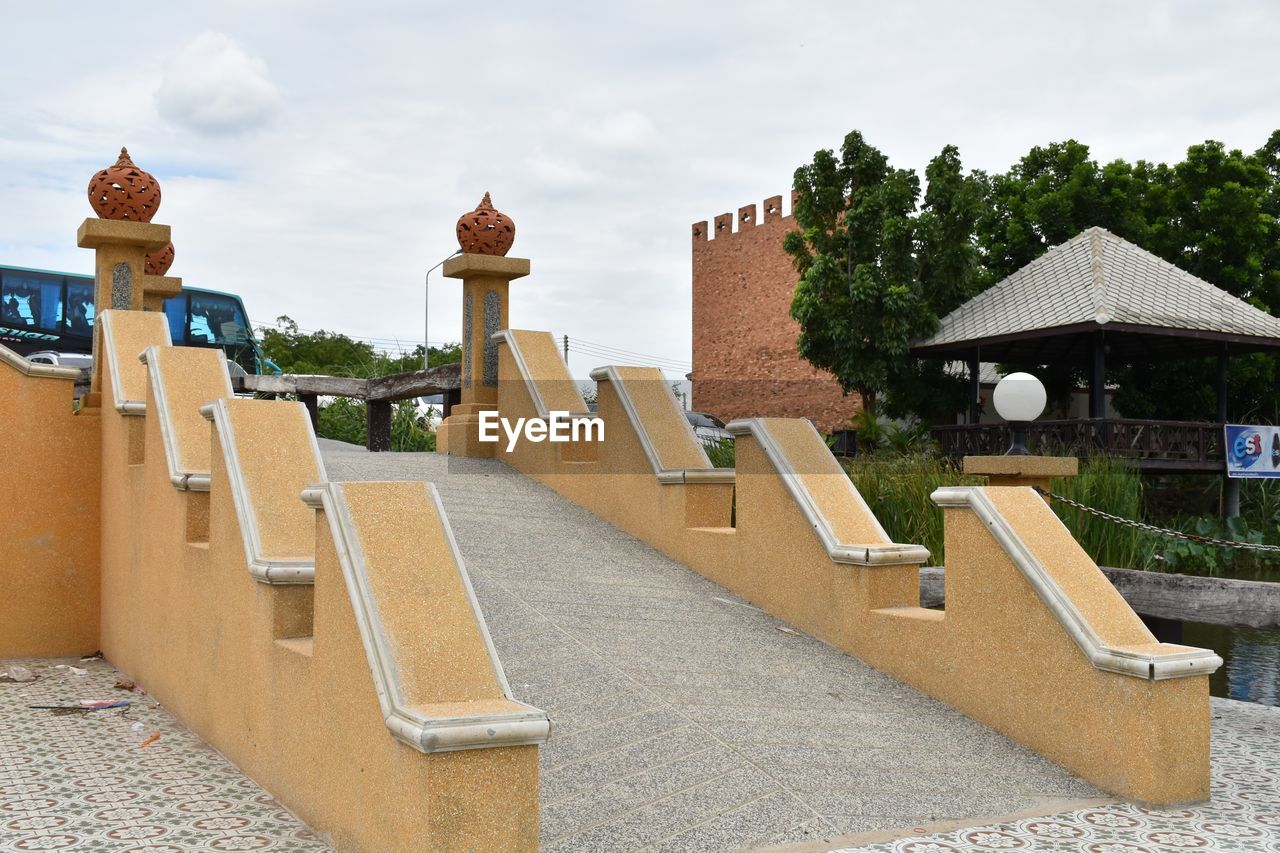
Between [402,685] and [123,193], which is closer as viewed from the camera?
[402,685]

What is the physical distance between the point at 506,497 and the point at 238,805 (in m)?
4.46

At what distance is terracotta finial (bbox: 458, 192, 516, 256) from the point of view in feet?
36.2

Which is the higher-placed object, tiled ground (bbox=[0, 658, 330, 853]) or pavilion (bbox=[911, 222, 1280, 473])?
pavilion (bbox=[911, 222, 1280, 473])

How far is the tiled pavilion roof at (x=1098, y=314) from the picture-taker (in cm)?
2116

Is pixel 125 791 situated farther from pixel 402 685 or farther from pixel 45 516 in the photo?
pixel 45 516

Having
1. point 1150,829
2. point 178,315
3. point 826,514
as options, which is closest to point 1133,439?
point 826,514

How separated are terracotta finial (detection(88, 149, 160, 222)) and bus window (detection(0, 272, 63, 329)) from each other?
13674 mm

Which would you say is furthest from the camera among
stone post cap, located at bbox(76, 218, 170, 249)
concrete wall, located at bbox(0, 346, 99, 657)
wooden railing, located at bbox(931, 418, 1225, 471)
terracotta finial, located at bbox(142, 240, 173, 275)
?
wooden railing, located at bbox(931, 418, 1225, 471)

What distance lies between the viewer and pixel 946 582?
6320 mm

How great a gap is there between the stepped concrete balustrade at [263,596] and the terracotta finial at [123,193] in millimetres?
192

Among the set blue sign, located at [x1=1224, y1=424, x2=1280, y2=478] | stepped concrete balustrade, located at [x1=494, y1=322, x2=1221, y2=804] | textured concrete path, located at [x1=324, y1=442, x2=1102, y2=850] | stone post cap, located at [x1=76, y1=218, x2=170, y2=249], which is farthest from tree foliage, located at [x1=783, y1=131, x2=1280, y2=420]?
textured concrete path, located at [x1=324, y1=442, x2=1102, y2=850]

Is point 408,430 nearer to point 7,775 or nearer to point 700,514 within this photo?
point 700,514

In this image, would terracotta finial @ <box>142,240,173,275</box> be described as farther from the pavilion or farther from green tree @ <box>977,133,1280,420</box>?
green tree @ <box>977,133,1280,420</box>

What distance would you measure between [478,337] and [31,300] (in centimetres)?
1478
